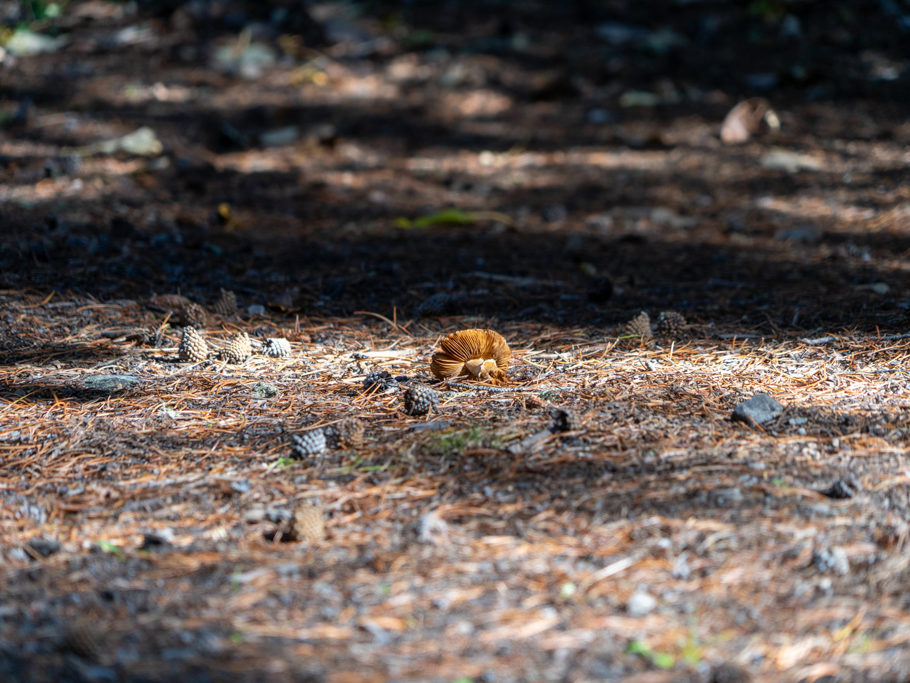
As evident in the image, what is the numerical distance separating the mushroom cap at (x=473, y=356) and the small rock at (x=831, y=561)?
120cm

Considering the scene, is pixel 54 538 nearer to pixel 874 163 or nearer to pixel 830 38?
pixel 874 163

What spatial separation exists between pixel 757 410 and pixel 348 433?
1.17 meters

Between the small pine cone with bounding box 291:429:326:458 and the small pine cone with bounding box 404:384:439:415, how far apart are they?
312 millimetres

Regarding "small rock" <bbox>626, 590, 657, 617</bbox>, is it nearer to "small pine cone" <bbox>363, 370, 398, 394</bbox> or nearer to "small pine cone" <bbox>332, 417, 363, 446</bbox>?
"small pine cone" <bbox>332, 417, 363, 446</bbox>

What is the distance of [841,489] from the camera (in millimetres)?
1904

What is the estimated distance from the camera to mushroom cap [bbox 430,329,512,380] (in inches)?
103

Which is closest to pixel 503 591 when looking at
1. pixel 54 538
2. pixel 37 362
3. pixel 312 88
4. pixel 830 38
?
pixel 54 538

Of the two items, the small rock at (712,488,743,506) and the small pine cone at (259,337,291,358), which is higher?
the small rock at (712,488,743,506)

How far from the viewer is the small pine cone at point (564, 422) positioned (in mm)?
2230

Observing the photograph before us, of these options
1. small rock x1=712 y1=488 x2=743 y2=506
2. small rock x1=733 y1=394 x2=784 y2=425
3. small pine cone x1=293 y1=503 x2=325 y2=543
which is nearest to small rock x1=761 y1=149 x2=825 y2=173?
small rock x1=733 y1=394 x2=784 y2=425

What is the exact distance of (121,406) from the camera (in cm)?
252

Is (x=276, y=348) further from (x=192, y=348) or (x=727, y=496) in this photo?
(x=727, y=496)

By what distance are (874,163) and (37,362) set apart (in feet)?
18.2

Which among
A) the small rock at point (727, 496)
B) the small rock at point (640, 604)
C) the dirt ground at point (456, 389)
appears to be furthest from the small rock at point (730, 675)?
the small rock at point (727, 496)
